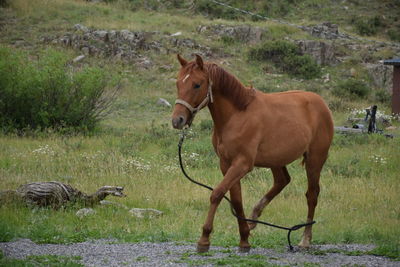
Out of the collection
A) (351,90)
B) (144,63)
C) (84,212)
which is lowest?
(351,90)

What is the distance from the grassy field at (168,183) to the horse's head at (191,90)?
2070mm

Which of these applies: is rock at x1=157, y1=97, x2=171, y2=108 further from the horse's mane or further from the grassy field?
the horse's mane

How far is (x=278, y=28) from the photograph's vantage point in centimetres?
3891

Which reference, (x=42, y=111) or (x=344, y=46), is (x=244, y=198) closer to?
(x=42, y=111)

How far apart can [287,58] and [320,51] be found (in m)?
2.94

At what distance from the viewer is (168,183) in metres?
12.8

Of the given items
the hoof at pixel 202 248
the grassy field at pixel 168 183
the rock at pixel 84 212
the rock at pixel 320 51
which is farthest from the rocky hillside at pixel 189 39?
the hoof at pixel 202 248

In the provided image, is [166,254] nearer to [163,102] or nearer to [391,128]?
[391,128]

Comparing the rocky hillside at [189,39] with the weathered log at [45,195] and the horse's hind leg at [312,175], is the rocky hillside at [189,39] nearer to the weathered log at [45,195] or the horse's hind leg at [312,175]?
the weathered log at [45,195]

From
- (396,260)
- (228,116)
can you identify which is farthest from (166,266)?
(396,260)

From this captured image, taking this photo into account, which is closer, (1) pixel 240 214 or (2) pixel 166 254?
(2) pixel 166 254

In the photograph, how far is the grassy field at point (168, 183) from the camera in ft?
29.5

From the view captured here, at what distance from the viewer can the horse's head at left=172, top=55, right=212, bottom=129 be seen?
7.15 m

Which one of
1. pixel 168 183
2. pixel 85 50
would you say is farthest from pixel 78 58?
pixel 168 183
